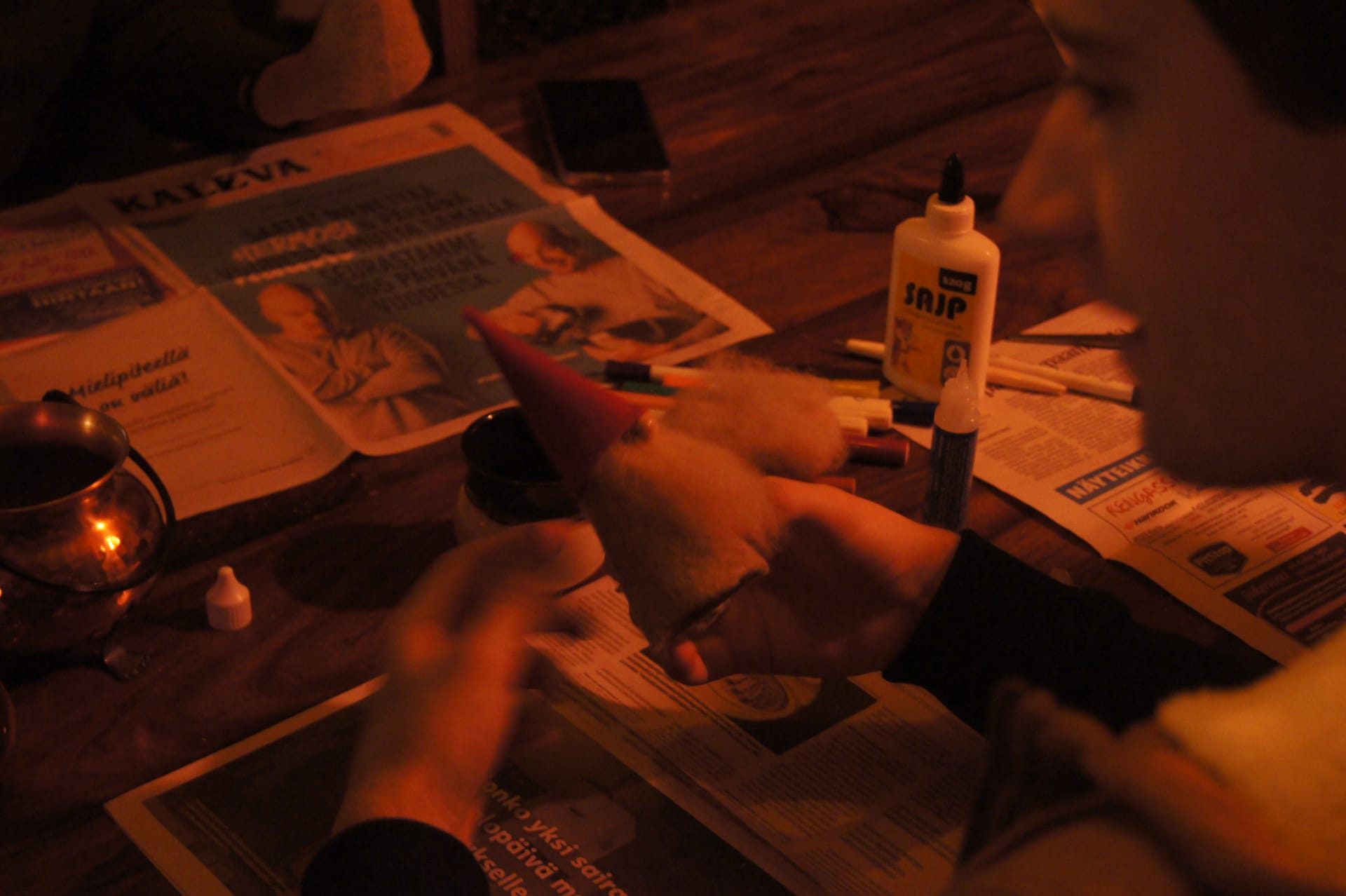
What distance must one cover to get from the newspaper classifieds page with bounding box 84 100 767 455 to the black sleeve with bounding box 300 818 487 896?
43 cm

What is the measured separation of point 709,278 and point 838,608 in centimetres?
46

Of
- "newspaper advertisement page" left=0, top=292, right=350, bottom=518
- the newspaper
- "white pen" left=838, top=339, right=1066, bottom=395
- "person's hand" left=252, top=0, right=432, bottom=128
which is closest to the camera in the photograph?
the newspaper

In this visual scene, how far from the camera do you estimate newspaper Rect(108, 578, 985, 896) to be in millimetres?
604

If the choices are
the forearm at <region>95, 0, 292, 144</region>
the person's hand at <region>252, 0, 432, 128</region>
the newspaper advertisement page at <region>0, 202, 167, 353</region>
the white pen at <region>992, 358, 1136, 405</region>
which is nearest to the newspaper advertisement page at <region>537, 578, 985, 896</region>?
the white pen at <region>992, 358, 1136, 405</region>

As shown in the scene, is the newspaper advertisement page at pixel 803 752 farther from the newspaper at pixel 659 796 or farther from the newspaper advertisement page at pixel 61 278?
the newspaper advertisement page at pixel 61 278

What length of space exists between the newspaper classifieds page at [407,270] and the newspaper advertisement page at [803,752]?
0.28 metres

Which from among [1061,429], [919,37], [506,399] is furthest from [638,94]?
[1061,429]

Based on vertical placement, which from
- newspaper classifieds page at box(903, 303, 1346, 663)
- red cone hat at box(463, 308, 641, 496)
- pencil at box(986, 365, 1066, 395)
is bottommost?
newspaper classifieds page at box(903, 303, 1346, 663)

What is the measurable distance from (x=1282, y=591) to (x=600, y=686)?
449 millimetres

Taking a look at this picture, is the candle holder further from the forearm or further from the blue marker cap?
the forearm

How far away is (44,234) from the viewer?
1.12 meters

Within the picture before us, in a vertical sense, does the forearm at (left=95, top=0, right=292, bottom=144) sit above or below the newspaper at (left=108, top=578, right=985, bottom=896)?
above

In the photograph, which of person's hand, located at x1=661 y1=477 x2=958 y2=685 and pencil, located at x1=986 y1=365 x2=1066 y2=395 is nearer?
person's hand, located at x1=661 y1=477 x2=958 y2=685

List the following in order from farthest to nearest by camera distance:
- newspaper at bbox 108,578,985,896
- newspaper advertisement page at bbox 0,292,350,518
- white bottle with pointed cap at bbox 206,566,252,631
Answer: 1. newspaper advertisement page at bbox 0,292,350,518
2. white bottle with pointed cap at bbox 206,566,252,631
3. newspaper at bbox 108,578,985,896
